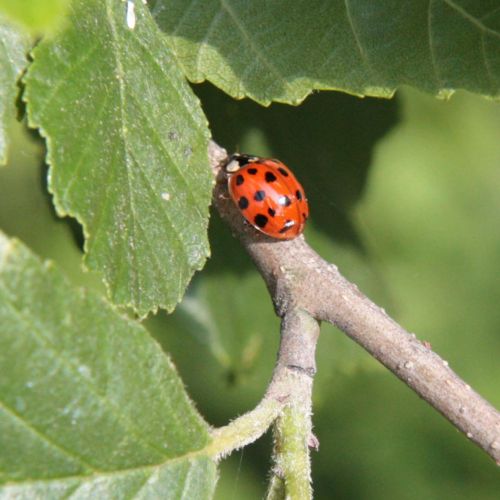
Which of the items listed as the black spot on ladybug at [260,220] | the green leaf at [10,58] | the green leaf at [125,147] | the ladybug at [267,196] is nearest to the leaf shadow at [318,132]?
the ladybug at [267,196]

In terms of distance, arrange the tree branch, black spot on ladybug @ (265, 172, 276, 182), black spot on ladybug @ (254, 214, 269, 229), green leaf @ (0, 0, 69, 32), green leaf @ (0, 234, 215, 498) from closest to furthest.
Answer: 1. green leaf @ (0, 0, 69, 32)
2. green leaf @ (0, 234, 215, 498)
3. the tree branch
4. black spot on ladybug @ (254, 214, 269, 229)
5. black spot on ladybug @ (265, 172, 276, 182)

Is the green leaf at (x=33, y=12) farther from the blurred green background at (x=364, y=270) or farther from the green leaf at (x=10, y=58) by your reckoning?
the blurred green background at (x=364, y=270)

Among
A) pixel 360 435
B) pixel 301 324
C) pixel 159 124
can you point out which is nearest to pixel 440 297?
pixel 360 435

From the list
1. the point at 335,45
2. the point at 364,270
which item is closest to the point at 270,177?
the point at 335,45

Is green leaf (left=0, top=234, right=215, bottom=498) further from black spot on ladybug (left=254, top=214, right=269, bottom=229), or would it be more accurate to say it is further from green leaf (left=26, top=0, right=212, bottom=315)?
black spot on ladybug (left=254, top=214, right=269, bottom=229)

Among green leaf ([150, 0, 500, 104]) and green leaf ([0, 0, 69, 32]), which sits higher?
green leaf ([0, 0, 69, 32])

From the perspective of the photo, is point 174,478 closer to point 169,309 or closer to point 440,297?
point 169,309

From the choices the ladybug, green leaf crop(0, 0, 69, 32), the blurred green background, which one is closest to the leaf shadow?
the blurred green background
